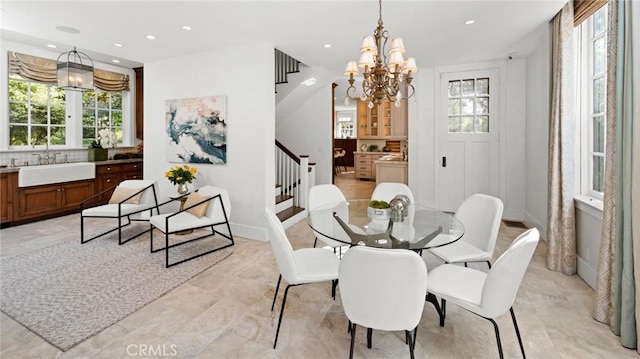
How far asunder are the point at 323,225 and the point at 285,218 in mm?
2477

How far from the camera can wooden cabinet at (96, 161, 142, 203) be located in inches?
229

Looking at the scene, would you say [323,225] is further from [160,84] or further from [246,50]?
[160,84]

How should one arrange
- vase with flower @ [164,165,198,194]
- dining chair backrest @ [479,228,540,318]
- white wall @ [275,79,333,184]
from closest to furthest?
dining chair backrest @ [479,228,540,318]
vase with flower @ [164,165,198,194]
white wall @ [275,79,333,184]

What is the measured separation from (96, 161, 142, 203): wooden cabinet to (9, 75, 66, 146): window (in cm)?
94

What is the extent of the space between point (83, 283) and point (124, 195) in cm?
167

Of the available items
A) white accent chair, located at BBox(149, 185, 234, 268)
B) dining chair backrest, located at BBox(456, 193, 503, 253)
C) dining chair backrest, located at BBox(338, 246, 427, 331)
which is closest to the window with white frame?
white accent chair, located at BBox(149, 185, 234, 268)

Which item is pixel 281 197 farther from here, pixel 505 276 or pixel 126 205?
pixel 505 276

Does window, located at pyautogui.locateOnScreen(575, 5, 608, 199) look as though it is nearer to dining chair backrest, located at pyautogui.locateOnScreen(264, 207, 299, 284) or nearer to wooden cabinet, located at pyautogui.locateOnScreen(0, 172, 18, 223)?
dining chair backrest, located at pyautogui.locateOnScreen(264, 207, 299, 284)

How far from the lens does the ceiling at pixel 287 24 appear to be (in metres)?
3.05

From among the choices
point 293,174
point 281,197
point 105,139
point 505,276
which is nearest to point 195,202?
point 281,197

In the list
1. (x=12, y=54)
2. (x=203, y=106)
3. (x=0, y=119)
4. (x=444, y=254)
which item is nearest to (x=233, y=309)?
(x=444, y=254)

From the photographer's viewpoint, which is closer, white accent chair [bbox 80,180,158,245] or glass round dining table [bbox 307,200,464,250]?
glass round dining table [bbox 307,200,464,250]

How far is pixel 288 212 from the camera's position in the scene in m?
5.24

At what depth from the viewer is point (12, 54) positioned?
5004mm
